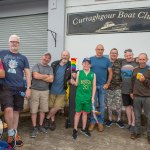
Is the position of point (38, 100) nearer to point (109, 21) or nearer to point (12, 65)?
point (12, 65)

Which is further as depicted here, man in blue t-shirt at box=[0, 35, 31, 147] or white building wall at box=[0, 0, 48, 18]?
white building wall at box=[0, 0, 48, 18]

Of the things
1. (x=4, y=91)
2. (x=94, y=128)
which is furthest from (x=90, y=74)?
(x=4, y=91)

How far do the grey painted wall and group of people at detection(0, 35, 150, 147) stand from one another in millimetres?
2398

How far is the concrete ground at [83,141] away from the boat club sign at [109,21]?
291cm

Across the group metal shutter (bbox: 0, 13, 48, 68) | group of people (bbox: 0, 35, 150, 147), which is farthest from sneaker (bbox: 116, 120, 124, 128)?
metal shutter (bbox: 0, 13, 48, 68)

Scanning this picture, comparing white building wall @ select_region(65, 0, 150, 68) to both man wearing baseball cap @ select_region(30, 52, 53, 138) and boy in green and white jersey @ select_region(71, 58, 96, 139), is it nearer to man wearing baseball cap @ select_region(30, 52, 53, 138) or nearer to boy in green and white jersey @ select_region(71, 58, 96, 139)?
boy in green and white jersey @ select_region(71, 58, 96, 139)

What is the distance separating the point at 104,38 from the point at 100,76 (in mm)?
2113

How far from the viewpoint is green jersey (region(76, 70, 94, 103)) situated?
205 inches

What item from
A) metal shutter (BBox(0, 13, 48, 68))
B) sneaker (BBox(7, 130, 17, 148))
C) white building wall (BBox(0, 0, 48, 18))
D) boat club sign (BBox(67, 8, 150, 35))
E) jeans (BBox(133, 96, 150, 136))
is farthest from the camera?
metal shutter (BBox(0, 13, 48, 68))

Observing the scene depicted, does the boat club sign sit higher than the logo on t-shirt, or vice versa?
the boat club sign

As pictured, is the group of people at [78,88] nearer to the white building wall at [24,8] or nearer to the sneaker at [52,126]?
the sneaker at [52,126]

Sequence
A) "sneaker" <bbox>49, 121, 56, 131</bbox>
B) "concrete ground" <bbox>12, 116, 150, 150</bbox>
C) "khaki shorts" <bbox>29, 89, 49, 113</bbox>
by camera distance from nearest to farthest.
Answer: "concrete ground" <bbox>12, 116, 150, 150</bbox>, "khaki shorts" <bbox>29, 89, 49, 113</bbox>, "sneaker" <bbox>49, 121, 56, 131</bbox>

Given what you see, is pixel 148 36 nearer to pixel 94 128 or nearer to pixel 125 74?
pixel 125 74

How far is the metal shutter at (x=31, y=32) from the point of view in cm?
889
